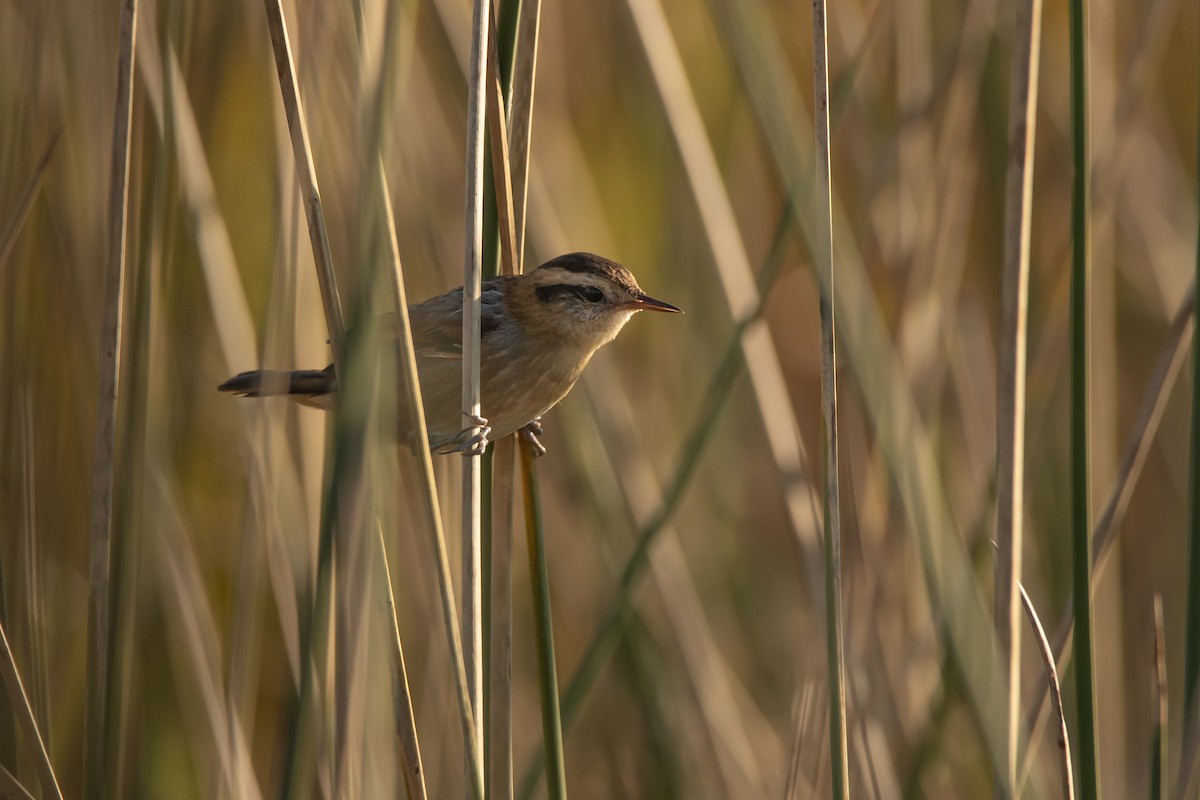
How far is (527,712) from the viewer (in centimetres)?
342

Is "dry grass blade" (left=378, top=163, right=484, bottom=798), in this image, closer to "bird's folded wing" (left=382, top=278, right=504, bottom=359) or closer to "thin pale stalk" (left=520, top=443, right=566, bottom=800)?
"thin pale stalk" (left=520, top=443, right=566, bottom=800)

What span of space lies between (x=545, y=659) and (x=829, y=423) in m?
0.55

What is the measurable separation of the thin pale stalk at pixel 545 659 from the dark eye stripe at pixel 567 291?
2.76ft

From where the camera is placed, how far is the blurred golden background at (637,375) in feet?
6.84

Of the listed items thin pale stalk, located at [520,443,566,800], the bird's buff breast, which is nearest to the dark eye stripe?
the bird's buff breast

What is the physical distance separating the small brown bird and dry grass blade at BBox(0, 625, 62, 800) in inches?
32.7

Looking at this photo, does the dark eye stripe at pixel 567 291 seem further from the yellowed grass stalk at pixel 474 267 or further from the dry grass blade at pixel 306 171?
the dry grass blade at pixel 306 171

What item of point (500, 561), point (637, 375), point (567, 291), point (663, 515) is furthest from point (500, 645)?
point (637, 375)

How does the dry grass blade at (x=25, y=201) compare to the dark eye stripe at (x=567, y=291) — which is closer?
the dry grass blade at (x=25, y=201)

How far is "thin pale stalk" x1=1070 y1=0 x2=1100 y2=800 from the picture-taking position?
4.96 ft

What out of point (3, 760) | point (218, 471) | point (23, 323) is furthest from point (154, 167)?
point (218, 471)

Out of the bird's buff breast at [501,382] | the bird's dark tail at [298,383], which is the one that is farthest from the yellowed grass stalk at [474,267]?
the bird's buff breast at [501,382]

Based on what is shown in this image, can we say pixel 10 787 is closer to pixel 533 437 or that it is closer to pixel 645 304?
pixel 533 437

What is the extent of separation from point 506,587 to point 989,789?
165cm
